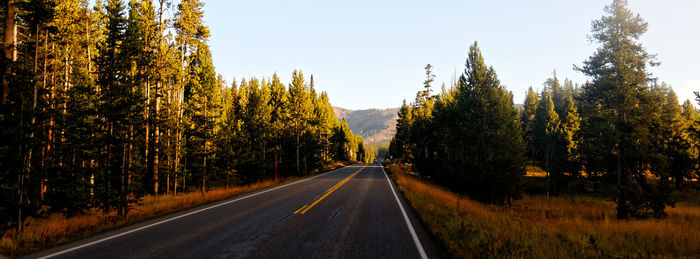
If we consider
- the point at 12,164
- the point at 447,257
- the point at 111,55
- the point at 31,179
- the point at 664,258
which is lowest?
the point at 664,258

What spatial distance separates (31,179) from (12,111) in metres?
2.28

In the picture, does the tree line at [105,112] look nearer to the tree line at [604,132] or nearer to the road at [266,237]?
the road at [266,237]

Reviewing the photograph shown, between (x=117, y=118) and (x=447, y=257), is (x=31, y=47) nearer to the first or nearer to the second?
(x=117, y=118)

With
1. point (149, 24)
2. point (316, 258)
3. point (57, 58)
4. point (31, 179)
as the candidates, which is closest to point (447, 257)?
point (316, 258)

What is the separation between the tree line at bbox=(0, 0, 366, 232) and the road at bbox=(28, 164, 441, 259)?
2.96m

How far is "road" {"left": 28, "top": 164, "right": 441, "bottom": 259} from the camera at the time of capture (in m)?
5.62

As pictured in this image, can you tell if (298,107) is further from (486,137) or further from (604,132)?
(604,132)

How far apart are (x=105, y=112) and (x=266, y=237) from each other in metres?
9.20

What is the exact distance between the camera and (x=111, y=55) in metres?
13.0

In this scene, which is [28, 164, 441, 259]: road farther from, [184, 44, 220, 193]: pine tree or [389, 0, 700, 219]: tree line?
[389, 0, 700, 219]: tree line

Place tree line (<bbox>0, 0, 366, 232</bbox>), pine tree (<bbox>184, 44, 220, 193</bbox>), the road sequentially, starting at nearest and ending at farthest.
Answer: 1. the road
2. tree line (<bbox>0, 0, 366, 232</bbox>)
3. pine tree (<bbox>184, 44, 220, 193</bbox>)

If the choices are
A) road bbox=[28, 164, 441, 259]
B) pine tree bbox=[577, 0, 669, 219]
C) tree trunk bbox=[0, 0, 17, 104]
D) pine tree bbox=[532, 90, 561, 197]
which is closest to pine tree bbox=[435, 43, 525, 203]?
pine tree bbox=[577, 0, 669, 219]

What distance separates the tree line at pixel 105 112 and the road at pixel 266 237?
2962 millimetres

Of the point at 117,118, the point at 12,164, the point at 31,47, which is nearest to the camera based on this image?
the point at 12,164
